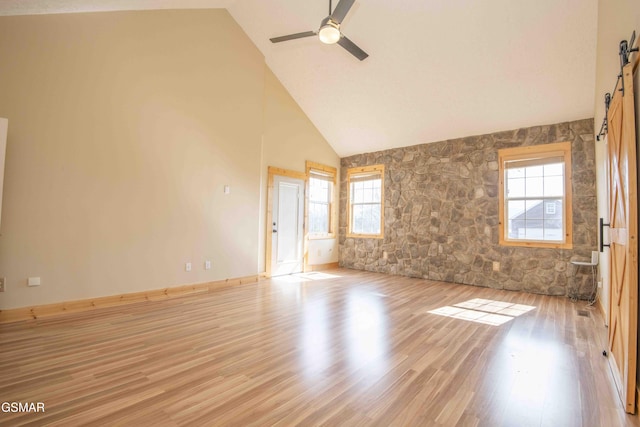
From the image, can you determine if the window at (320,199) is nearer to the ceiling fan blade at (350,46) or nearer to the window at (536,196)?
the ceiling fan blade at (350,46)

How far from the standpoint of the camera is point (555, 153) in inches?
189

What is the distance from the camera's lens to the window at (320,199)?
22.3 feet

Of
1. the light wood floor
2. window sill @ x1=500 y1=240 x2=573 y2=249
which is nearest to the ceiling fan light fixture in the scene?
the light wood floor

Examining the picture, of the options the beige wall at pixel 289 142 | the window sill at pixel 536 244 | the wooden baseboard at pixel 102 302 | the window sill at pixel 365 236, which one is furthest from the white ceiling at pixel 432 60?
the wooden baseboard at pixel 102 302

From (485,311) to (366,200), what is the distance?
12.5 feet

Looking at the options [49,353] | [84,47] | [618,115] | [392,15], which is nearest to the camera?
[618,115]

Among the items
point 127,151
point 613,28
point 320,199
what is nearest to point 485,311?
point 613,28

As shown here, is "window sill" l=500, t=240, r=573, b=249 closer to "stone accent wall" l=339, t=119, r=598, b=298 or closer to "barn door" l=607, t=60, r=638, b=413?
"stone accent wall" l=339, t=119, r=598, b=298

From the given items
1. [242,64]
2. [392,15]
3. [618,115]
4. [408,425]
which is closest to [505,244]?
[618,115]

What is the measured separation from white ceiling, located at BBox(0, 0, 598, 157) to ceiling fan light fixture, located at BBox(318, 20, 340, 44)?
126cm

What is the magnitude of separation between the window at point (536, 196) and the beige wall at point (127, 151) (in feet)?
14.4

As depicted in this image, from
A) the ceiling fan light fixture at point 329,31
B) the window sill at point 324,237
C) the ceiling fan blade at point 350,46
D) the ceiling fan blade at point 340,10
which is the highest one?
the ceiling fan blade at point 350,46

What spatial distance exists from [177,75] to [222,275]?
3.16 metres

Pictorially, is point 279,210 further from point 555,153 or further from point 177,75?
point 555,153
